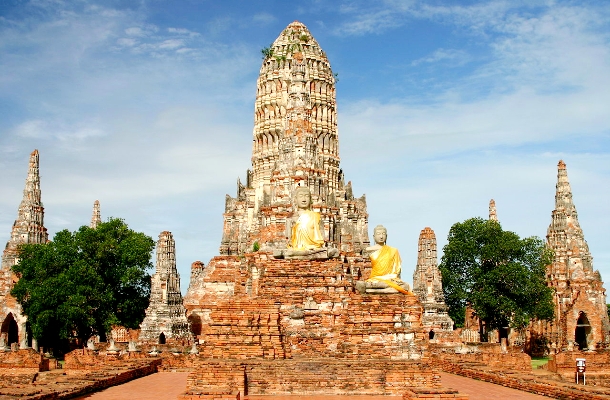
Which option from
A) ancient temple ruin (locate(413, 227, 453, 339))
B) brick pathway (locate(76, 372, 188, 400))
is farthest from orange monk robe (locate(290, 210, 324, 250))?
ancient temple ruin (locate(413, 227, 453, 339))

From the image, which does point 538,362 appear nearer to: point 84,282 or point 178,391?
point 84,282

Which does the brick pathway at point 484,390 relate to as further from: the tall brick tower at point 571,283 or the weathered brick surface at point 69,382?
the tall brick tower at point 571,283

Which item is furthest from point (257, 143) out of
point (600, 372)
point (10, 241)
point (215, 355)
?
point (215, 355)

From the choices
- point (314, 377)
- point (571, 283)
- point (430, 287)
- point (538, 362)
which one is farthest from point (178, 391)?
point (571, 283)

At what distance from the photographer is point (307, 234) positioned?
63.4ft

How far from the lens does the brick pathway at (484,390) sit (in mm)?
15664

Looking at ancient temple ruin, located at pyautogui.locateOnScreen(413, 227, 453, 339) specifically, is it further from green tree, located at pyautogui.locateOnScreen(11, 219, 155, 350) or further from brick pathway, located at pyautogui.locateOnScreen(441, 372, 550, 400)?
green tree, located at pyautogui.locateOnScreen(11, 219, 155, 350)

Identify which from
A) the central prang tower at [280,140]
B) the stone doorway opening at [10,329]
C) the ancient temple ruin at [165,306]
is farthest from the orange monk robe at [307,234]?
the stone doorway opening at [10,329]

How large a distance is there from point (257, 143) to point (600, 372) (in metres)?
31.2

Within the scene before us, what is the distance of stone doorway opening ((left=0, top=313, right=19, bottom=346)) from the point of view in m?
39.6

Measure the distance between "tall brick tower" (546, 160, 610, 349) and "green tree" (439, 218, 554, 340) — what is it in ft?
4.43

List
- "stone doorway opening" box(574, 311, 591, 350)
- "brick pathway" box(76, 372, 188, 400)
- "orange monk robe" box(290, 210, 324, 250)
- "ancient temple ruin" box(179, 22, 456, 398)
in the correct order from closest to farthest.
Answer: "ancient temple ruin" box(179, 22, 456, 398) → "brick pathway" box(76, 372, 188, 400) → "orange monk robe" box(290, 210, 324, 250) → "stone doorway opening" box(574, 311, 591, 350)

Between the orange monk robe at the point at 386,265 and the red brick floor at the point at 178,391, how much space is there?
9.12ft

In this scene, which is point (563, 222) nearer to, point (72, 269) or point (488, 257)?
point (488, 257)
